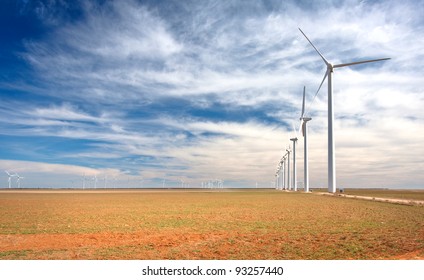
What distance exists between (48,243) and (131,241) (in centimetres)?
533

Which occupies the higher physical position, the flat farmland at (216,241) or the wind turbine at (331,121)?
the wind turbine at (331,121)

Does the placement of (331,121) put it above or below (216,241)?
above

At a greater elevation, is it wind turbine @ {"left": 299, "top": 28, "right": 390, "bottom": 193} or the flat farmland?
wind turbine @ {"left": 299, "top": 28, "right": 390, "bottom": 193}

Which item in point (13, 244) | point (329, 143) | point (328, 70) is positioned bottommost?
point (13, 244)

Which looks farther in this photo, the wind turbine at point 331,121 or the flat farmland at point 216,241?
the wind turbine at point 331,121

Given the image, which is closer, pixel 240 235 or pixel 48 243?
pixel 48 243

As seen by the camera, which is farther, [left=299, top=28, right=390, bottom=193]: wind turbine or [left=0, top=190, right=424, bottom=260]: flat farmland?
[left=299, top=28, right=390, bottom=193]: wind turbine

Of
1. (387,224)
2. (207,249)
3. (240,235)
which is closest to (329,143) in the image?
(387,224)

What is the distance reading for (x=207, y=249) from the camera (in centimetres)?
2123

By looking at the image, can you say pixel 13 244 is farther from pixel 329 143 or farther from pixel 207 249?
pixel 329 143

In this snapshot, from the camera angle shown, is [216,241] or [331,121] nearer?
[216,241]
